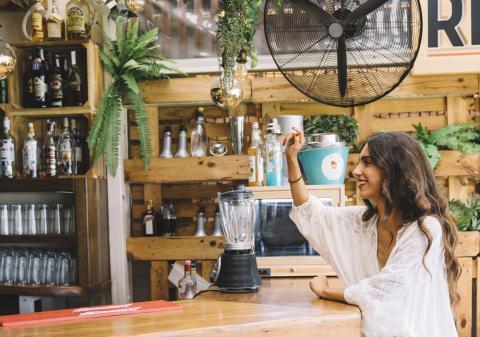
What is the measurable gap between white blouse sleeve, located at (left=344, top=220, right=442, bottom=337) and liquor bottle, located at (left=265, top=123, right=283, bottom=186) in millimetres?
1517

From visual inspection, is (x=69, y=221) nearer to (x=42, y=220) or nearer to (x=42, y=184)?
(x=42, y=220)

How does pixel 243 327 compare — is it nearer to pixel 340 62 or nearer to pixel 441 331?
pixel 441 331

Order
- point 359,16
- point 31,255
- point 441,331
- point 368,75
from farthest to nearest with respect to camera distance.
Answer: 1. point 31,255
2. point 368,75
3. point 359,16
4. point 441,331

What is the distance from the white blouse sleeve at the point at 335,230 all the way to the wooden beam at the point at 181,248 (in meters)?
1.80

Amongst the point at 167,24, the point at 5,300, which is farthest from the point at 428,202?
the point at 5,300

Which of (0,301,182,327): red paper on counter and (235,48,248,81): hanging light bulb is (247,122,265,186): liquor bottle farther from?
(0,301,182,327): red paper on counter

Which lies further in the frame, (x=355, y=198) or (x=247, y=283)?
(x=355, y=198)

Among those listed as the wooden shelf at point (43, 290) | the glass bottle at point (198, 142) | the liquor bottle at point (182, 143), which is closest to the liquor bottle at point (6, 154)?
the wooden shelf at point (43, 290)

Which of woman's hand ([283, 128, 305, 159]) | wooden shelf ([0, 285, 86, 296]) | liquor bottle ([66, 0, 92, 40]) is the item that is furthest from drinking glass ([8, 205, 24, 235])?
woman's hand ([283, 128, 305, 159])

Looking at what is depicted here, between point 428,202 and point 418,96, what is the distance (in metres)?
2.25

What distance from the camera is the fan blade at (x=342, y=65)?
8.54 feet

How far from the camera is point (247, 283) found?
2529mm

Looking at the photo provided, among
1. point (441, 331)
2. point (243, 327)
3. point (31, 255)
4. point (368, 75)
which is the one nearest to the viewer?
point (243, 327)

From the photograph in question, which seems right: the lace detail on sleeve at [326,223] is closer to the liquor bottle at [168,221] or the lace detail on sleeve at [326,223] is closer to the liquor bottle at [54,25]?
the liquor bottle at [168,221]
